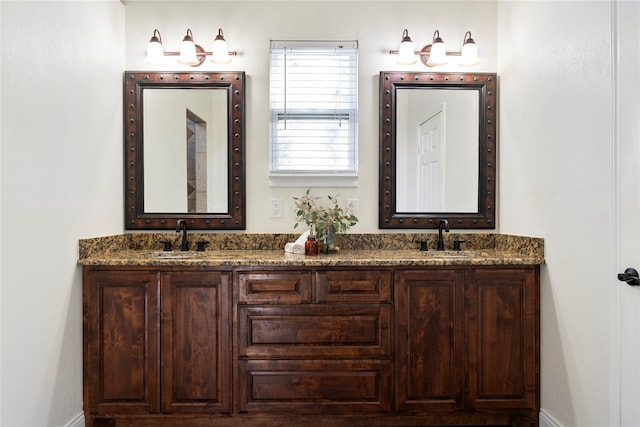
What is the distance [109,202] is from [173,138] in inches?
21.6

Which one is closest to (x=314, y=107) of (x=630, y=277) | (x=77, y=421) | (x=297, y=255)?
(x=297, y=255)

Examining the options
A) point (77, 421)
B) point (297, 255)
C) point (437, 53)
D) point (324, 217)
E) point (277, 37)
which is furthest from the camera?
point (277, 37)

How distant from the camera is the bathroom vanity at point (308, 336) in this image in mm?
2031

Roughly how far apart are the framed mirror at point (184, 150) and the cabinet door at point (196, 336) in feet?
1.85

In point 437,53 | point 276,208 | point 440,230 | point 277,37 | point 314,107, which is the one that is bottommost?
point 440,230

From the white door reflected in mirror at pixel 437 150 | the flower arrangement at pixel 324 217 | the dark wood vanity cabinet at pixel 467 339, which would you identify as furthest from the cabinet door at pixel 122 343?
the white door reflected in mirror at pixel 437 150

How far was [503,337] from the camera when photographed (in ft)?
6.77

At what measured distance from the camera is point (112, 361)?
2.03 metres

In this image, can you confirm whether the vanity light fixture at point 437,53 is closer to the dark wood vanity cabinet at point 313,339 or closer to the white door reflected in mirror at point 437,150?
the white door reflected in mirror at point 437,150

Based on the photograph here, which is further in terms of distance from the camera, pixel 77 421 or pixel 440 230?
pixel 440 230

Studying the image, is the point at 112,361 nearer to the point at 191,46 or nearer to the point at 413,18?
the point at 191,46

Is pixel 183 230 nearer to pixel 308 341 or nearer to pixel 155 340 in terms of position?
pixel 155 340

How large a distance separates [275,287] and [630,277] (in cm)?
149

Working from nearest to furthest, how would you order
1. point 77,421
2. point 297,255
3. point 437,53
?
point 77,421, point 297,255, point 437,53
